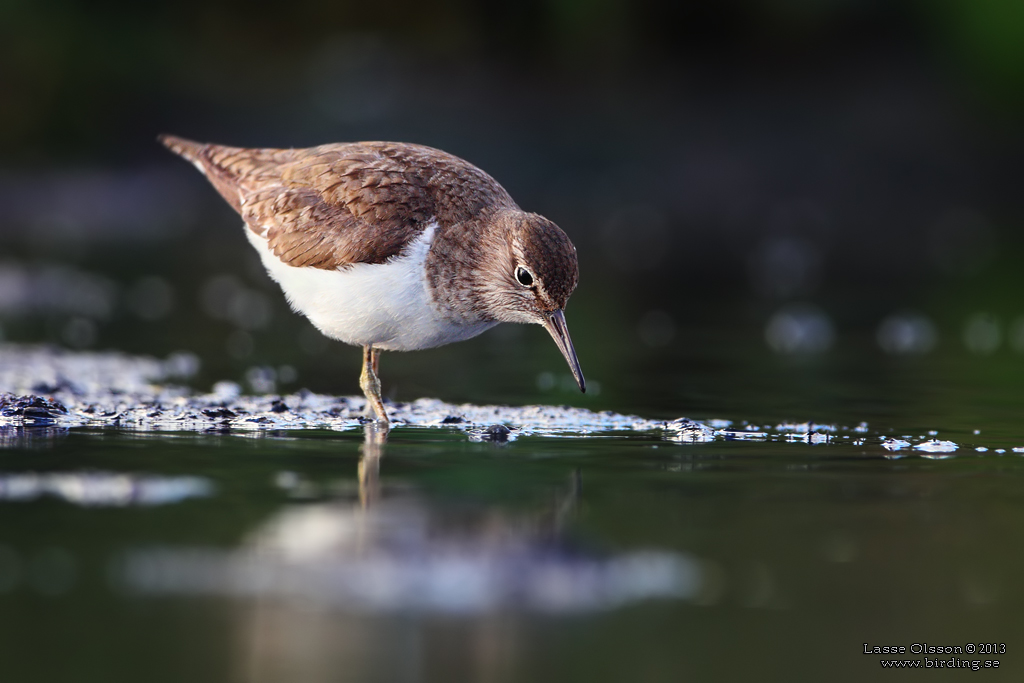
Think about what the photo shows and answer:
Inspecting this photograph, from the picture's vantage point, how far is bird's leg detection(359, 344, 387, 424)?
7.62 m

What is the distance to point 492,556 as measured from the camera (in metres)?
4.78

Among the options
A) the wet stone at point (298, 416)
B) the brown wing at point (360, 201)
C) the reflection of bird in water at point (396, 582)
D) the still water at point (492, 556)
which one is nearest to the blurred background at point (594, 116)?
the wet stone at point (298, 416)

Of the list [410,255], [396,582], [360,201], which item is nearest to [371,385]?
[410,255]

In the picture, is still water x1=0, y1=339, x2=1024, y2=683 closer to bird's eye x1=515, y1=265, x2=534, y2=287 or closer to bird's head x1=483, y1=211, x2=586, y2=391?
bird's head x1=483, y1=211, x2=586, y2=391

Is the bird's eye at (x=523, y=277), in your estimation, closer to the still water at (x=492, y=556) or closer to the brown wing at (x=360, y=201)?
the brown wing at (x=360, y=201)

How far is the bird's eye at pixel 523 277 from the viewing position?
7.35 m

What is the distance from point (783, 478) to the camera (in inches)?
241

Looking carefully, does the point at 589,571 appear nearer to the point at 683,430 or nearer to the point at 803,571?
the point at 803,571

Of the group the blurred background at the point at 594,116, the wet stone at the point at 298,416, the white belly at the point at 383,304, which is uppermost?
the blurred background at the point at 594,116

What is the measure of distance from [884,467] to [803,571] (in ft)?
6.11

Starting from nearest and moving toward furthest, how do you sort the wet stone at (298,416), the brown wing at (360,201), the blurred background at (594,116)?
1. the wet stone at (298,416)
2. the brown wing at (360,201)
3. the blurred background at (594,116)

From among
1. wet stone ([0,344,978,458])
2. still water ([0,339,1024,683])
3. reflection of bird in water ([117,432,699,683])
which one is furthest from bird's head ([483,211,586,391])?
reflection of bird in water ([117,432,699,683])

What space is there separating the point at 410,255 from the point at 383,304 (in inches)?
13.6

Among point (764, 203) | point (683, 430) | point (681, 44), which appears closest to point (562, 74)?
point (681, 44)
